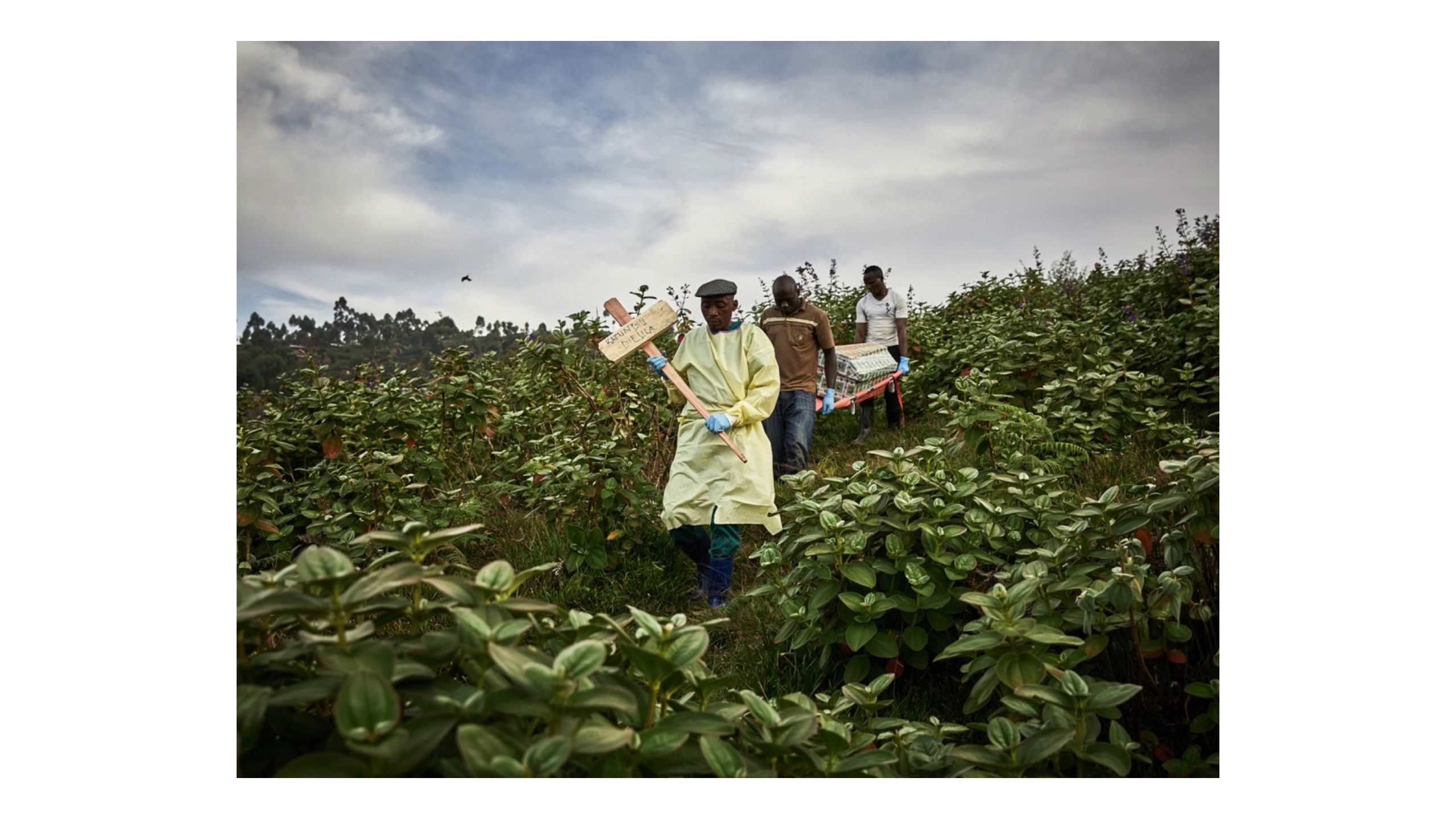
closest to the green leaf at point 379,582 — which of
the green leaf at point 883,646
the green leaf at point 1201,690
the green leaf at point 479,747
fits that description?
the green leaf at point 479,747

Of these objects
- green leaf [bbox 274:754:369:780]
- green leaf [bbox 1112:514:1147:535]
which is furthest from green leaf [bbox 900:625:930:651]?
green leaf [bbox 274:754:369:780]

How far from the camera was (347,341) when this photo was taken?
3.51m

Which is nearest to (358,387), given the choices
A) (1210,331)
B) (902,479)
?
(902,479)

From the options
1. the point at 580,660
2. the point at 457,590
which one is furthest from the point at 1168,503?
the point at 457,590

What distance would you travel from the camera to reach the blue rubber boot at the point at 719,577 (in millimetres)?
3629

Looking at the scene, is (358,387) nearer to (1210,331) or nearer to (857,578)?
(857,578)

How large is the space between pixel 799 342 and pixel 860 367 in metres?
1.36

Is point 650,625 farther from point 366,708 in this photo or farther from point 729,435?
point 729,435

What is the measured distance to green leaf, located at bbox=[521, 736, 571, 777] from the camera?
1037mm

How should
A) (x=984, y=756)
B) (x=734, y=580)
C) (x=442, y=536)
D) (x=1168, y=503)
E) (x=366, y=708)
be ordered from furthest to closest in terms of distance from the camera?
(x=734, y=580), (x=1168, y=503), (x=984, y=756), (x=442, y=536), (x=366, y=708)

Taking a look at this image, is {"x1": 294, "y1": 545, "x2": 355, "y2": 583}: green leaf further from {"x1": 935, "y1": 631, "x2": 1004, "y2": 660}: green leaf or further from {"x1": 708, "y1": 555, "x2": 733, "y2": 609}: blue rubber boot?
{"x1": 708, "y1": 555, "x2": 733, "y2": 609}: blue rubber boot

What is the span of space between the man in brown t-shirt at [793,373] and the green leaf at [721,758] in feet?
11.9

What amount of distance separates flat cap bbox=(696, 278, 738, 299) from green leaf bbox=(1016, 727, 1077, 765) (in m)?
2.46

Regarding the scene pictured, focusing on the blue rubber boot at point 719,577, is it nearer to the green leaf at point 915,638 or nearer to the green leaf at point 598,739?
the green leaf at point 915,638
